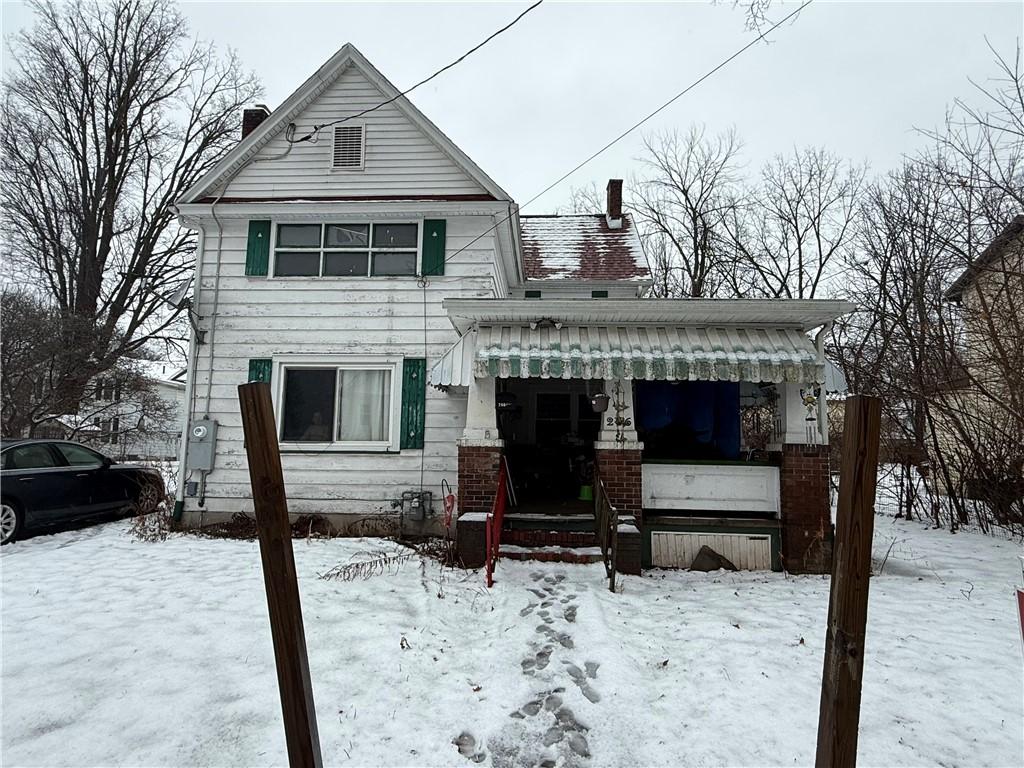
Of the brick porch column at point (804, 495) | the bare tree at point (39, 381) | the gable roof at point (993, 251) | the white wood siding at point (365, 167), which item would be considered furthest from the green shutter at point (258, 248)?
the gable roof at point (993, 251)

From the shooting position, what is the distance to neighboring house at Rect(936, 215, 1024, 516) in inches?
310

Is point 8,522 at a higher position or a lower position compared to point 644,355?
lower

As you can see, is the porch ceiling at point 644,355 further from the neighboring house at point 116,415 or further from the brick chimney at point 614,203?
the neighboring house at point 116,415

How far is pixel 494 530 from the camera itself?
21.6 feet

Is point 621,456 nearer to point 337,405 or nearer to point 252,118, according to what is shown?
point 337,405

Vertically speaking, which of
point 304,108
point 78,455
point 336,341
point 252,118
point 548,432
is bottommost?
point 78,455

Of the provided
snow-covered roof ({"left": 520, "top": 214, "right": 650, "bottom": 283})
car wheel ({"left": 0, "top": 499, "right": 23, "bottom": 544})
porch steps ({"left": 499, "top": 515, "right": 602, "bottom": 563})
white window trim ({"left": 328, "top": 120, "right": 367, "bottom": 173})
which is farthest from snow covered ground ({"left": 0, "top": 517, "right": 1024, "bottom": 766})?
snow-covered roof ({"left": 520, "top": 214, "right": 650, "bottom": 283})

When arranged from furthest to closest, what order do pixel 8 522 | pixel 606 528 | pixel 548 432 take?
pixel 548 432 < pixel 8 522 < pixel 606 528

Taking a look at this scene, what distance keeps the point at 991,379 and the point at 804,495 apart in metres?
4.09

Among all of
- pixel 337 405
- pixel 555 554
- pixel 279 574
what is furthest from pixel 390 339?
pixel 279 574

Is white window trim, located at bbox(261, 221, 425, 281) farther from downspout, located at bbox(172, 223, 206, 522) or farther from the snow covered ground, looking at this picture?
the snow covered ground

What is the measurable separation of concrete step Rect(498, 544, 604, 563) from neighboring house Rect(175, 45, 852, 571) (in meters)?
0.27

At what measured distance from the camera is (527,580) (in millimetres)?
6203

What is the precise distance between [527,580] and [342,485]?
397 cm
